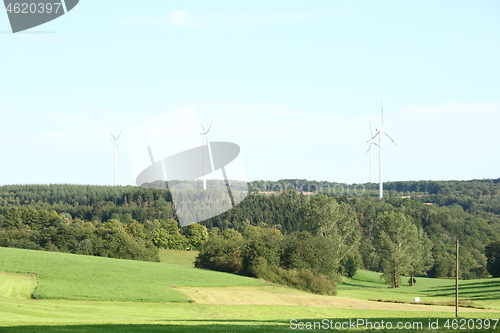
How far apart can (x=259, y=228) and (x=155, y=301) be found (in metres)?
86.9

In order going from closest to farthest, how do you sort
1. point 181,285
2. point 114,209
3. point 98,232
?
point 181,285, point 98,232, point 114,209

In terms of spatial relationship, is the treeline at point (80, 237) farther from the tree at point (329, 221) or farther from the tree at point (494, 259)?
the tree at point (494, 259)

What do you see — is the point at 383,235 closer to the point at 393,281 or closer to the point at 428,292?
the point at 393,281

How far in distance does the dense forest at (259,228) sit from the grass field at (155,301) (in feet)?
34.3

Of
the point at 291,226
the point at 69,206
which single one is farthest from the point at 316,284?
the point at 69,206

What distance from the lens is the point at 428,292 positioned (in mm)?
74500

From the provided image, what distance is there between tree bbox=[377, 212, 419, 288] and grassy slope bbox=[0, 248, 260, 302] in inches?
1308

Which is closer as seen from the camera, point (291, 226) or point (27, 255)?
point (27, 255)

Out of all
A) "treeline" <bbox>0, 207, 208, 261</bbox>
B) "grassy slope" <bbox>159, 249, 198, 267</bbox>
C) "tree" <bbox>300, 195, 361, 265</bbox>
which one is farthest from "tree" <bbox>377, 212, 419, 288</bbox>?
"treeline" <bbox>0, 207, 208, 261</bbox>

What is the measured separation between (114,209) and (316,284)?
9954 cm

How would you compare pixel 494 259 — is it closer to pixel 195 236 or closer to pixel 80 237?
pixel 195 236

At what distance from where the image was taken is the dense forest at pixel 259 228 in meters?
88.2

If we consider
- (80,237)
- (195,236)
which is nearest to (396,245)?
(195,236)

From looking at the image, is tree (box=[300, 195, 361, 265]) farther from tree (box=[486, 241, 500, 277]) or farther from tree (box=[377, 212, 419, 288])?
tree (box=[486, 241, 500, 277])
